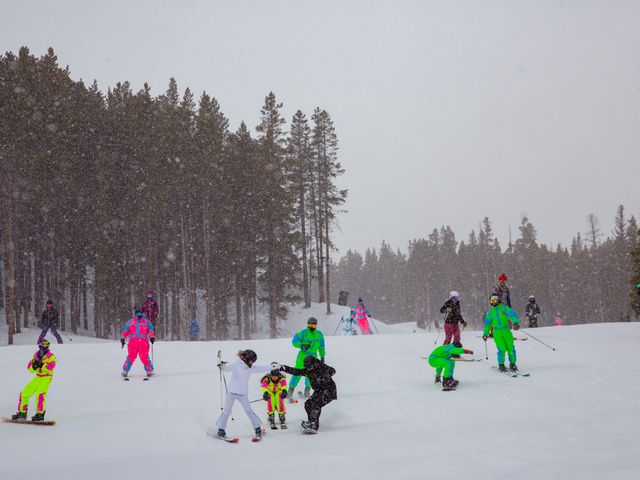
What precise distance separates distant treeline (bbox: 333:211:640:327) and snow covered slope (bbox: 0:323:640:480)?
175 feet

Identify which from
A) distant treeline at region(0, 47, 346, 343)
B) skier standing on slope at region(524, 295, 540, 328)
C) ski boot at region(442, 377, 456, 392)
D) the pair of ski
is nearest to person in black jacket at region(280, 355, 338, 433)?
ski boot at region(442, 377, 456, 392)

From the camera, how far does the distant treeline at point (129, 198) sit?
27.0 metres

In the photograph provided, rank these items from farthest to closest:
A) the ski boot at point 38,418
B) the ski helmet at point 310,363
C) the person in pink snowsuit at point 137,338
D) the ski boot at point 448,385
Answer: the person in pink snowsuit at point 137,338, the ski boot at point 448,385, the ski helmet at point 310,363, the ski boot at point 38,418

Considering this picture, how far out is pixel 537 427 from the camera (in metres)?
8.96

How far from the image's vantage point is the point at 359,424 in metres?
9.61

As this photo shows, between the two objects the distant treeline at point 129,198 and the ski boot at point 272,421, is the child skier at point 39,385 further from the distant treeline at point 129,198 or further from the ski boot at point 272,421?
the distant treeline at point 129,198

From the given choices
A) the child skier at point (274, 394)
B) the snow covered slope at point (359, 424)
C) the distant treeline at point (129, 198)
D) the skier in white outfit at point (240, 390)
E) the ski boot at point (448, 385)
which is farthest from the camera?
the distant treeline at point (129, 198)

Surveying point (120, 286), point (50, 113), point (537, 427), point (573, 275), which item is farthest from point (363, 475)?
point (573, 275)

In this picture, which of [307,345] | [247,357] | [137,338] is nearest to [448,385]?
[307,345]

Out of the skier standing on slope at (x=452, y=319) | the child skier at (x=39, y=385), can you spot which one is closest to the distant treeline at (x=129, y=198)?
the child skier at (x=39, y=385)

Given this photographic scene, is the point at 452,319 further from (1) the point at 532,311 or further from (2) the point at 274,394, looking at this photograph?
(1) the point at 532,311

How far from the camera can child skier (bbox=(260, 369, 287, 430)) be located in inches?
366

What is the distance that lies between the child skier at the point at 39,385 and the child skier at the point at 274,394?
4.23m

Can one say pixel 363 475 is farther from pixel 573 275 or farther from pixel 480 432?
pixel 573 275
